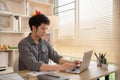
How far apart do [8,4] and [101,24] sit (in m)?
1.76

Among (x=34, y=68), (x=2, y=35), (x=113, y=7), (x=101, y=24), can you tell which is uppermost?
(x=113, y=7)

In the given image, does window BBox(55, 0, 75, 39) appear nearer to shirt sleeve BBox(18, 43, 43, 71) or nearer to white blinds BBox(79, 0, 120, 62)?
white blinds BBox(79, 0, 120, 62)

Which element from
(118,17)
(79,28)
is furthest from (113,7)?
(79,28)

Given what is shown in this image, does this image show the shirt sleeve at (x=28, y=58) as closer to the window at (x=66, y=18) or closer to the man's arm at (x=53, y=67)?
the man's arm at (x=53, y=67)

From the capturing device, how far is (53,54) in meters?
2.11

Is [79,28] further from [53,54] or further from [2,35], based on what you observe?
[2,35]

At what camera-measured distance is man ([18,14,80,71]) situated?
1.61 meters

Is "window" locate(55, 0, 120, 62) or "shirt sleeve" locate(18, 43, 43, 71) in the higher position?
"window" locate(55, 0, 120, 62)

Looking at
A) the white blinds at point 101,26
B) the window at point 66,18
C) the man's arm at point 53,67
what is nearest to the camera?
the man's arm at point 53,67

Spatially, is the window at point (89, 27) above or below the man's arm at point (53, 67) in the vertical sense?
above

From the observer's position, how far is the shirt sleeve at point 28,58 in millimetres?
1607

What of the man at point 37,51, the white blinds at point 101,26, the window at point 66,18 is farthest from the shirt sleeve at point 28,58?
the window at point 66,18

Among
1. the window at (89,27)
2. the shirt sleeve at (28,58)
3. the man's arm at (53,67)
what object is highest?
the window at (89,27)

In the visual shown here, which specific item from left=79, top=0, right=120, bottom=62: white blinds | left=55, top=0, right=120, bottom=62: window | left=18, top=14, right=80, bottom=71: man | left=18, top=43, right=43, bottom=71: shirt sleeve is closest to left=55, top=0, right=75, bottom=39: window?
left=55, top=0, right=120, bottom=62: window
